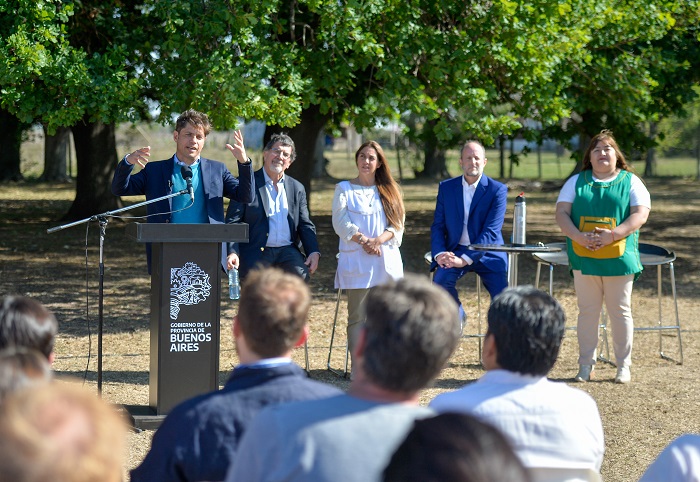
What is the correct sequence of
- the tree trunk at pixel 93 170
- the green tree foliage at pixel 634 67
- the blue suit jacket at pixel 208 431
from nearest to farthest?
the blue suit jacket at pixel 208 431, the green tree foliage at pixel 634 67, the tree trunk at pixel 93 170

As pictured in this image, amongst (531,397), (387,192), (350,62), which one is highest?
(350,62)

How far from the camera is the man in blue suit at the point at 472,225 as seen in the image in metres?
7.54

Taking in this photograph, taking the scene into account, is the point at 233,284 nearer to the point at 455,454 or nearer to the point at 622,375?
the point at 622,375

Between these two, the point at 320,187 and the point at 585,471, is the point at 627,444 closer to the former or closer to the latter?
the point at 585,471

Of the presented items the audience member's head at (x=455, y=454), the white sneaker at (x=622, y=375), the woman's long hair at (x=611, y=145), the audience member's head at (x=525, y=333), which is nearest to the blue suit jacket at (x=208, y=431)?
the audience member's head at (x=525, y=333)

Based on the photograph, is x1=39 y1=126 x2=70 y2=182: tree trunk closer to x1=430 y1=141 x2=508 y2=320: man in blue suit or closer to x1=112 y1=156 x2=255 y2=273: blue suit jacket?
x1=430 y1=141 x2=508 y2=320: man in blue suit

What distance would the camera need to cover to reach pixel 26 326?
9.44ft

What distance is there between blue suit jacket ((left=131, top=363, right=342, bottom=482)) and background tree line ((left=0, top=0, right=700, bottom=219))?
24.2 ft

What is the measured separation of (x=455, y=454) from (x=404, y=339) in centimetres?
77

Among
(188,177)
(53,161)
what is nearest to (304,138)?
(188,177)

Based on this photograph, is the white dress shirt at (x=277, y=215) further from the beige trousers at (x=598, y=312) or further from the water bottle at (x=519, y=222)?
the beige trousers at (x=598, y=312)

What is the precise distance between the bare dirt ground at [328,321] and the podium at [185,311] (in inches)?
13.5

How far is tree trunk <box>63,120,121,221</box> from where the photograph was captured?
1916 centimetres

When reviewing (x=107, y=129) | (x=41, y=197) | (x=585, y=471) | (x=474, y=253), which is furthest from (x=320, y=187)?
(x=585, y=471)
